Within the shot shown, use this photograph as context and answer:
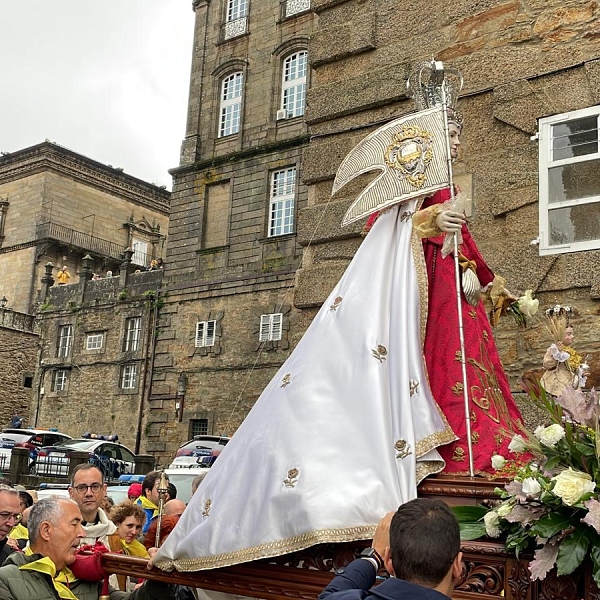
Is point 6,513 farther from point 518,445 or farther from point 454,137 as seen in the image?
point 454,137

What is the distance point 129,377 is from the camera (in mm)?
30797

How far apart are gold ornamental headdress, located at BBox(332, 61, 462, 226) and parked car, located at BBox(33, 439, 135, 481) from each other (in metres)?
14.6

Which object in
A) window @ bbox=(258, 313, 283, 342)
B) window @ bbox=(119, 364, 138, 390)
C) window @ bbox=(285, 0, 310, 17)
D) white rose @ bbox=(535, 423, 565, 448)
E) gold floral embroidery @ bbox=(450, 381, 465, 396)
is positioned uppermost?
window @ bbox=(285, 0, 310, 17)

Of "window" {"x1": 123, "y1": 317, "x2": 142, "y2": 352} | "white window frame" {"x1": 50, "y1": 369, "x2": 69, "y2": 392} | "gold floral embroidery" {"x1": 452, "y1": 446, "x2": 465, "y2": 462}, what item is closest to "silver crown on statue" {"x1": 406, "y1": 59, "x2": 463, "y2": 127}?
"gold floral embroidery" {"x1": 452, "y1": 446, "x2": 465, "y2": 462}

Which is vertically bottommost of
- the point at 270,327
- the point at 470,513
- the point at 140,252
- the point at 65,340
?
the point at 470,513

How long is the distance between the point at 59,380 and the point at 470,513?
3248 cm

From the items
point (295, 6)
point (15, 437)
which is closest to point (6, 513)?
point (15, 437)

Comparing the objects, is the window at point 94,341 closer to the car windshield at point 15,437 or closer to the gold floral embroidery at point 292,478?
the car windshield at point 15,437

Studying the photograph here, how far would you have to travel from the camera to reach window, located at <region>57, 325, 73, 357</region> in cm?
3347

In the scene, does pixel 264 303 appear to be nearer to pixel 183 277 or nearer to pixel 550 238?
pixel 183 277

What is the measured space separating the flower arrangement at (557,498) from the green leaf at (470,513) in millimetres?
53

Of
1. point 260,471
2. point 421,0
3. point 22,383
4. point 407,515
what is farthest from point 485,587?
point 22,383

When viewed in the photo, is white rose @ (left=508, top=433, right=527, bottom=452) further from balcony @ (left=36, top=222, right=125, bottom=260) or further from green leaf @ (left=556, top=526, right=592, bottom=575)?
balcony @ (left=36, top=222, right=125, bottom=260)

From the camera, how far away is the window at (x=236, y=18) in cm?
3067
